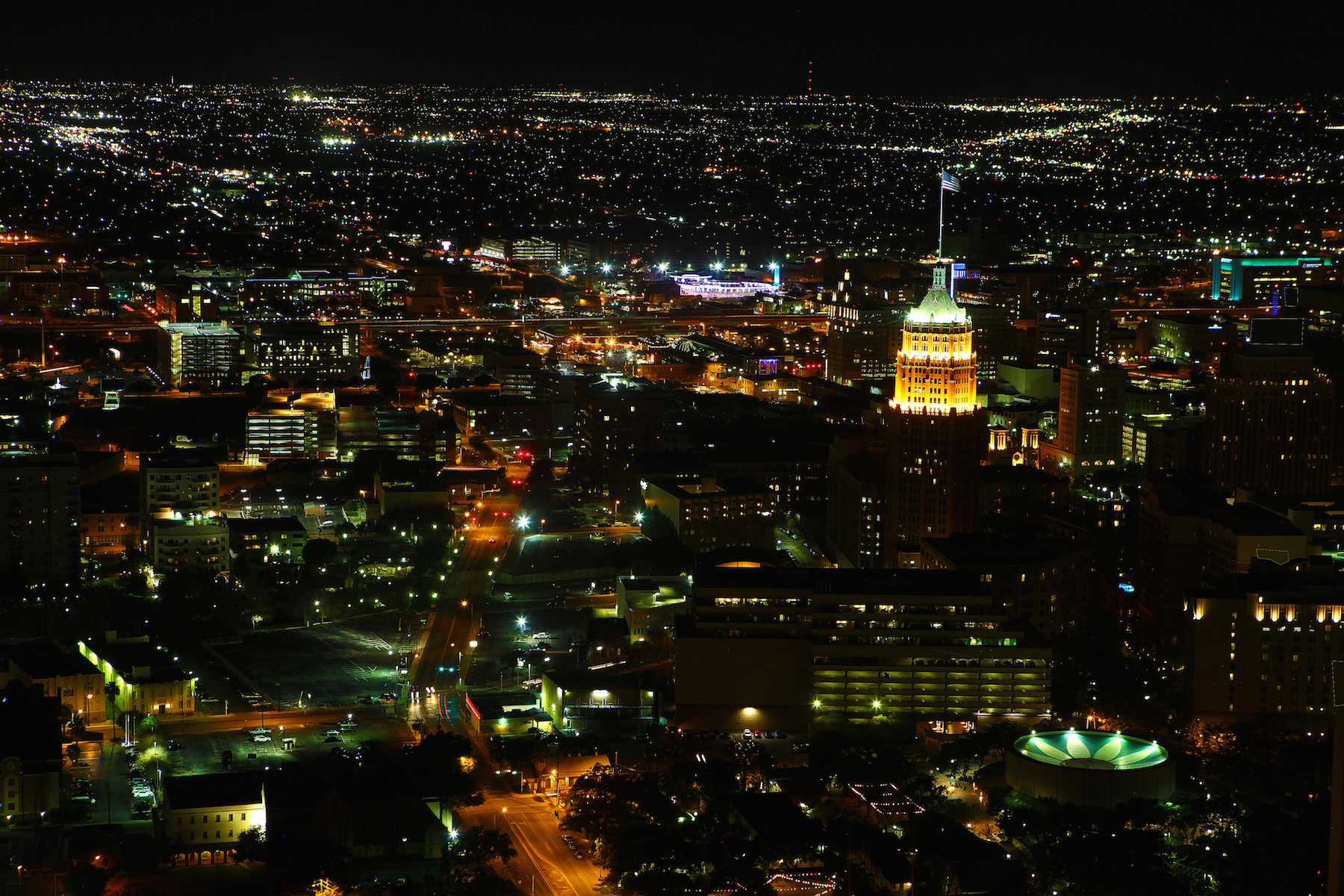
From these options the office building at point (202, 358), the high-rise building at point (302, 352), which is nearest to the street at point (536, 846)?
the office building at point (202, 358)

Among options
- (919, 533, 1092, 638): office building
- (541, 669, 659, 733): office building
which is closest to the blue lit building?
(919, 533, 1092, 638): office building

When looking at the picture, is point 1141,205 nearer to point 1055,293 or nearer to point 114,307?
point 1055,293

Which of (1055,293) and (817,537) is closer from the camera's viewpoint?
(817,537)

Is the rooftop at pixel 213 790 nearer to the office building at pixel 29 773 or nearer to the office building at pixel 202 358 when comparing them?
the office building at pixel 29 773

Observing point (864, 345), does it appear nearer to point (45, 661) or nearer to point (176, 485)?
point (176, 485)

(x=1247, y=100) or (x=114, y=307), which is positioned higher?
(x=1247, y=100)

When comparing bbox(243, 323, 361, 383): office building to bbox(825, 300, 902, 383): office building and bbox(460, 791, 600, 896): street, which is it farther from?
bbox(460, 791, 600, 896): street

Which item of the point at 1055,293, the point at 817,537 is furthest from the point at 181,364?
the point at 1055,293
